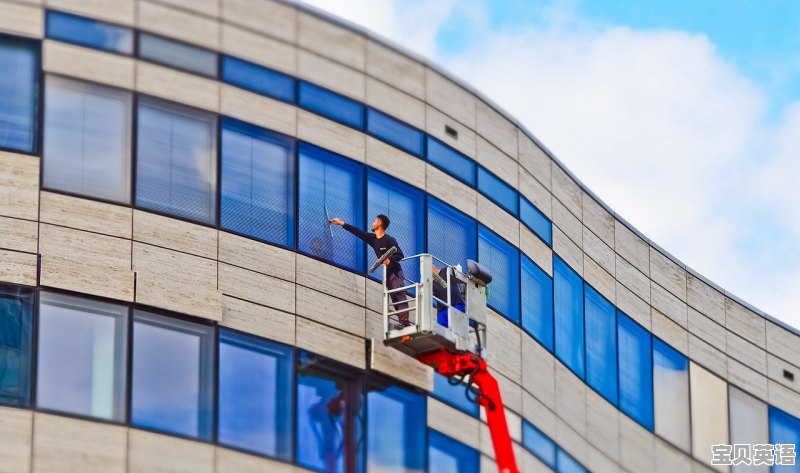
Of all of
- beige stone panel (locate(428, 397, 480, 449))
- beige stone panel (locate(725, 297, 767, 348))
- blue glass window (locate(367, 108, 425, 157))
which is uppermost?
blue glass window (locate(367, 108, 425, 157))

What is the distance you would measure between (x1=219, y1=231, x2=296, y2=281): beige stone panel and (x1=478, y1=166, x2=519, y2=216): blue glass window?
6.18 metres

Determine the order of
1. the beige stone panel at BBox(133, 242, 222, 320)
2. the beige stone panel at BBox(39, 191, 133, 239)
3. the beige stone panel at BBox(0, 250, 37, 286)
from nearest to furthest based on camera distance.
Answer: the beige stone panel at BBox(0, 250, 37, 286) < the beige stone panel at BBox(39, 191, 133, 239) < the beige stone panel at BBox(133, 242, 222, 320)

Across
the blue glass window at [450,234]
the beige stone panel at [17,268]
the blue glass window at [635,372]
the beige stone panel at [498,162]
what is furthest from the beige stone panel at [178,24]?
the blue glass window at [635,372]

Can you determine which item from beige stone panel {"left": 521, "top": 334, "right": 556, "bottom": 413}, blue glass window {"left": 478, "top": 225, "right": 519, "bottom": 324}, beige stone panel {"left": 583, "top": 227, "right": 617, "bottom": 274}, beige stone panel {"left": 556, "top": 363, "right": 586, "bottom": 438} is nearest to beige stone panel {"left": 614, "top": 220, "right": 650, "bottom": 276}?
beige stone panel {"left": 583, "top": 227, "right": 617, "bottom": 274}

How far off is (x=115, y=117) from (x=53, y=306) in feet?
12.4

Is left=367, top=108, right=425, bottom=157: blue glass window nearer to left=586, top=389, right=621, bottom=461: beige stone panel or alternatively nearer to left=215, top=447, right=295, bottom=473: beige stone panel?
left=586, top=389, right=621, bottom=461: beige stone panel

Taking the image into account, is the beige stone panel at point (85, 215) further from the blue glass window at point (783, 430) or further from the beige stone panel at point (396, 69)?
the blue glass window at point (783, 430)

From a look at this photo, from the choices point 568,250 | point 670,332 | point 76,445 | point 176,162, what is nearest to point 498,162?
point 568,250

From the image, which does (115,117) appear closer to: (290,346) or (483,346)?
(290,346)

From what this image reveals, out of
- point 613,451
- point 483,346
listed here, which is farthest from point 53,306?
point 613,451

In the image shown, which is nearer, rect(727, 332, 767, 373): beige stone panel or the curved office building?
the curved office building

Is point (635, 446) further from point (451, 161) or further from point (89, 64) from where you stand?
point (89, 64)

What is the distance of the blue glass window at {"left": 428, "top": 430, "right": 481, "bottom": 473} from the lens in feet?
118

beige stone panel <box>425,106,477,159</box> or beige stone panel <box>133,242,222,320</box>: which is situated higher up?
beige stone panel <box>425,106,477,159</box>
